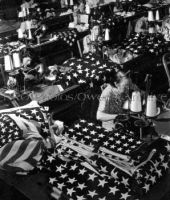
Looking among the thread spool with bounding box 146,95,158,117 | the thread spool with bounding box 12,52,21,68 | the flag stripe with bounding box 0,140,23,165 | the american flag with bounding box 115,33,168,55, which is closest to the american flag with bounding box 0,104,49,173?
the flag stripe with bounding box 0,140,23,165

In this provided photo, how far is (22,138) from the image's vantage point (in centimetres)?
335

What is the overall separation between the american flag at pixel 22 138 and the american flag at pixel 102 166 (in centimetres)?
12

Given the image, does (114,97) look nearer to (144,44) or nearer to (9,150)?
(9,150)

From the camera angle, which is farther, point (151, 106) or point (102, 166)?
point (151, 106)

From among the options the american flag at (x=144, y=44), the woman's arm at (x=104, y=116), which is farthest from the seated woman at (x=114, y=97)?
the american flag at (x=144, y=44)

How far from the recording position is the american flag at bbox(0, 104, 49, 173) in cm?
300

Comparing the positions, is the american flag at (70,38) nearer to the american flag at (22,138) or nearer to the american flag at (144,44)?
the american flag at (144,44)

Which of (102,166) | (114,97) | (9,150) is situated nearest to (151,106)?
(102,166)

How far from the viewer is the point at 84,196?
2.62m

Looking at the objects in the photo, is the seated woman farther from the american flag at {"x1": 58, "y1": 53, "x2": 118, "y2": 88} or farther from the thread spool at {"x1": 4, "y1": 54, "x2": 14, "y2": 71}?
the thread spool at {"x1": 4, "y1": 54, "x2": 14, "y2": 71}

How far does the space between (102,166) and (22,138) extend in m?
0.91

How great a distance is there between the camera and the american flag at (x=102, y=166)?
8.73ft

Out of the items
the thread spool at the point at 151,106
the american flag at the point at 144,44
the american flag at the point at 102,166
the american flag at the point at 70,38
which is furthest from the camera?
the american flag at the point at 70,38

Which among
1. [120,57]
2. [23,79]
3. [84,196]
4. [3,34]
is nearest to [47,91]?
[23,79]
